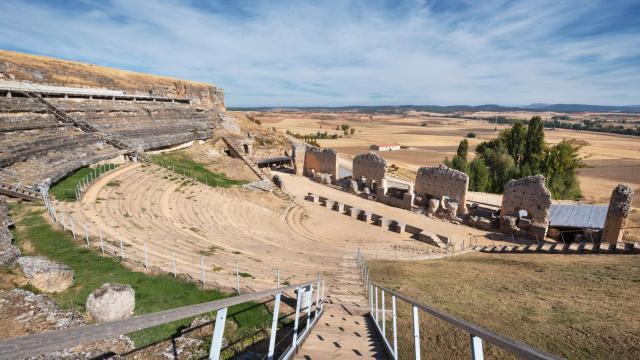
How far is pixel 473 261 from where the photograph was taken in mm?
16484

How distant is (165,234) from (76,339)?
46.4 ft

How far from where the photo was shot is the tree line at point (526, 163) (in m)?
36.1

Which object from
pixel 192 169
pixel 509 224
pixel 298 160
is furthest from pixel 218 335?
pixel 298 160

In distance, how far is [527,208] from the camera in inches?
955

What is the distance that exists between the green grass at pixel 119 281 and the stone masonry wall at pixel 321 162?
95.3 ft

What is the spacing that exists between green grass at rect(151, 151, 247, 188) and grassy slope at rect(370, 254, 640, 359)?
1619cm

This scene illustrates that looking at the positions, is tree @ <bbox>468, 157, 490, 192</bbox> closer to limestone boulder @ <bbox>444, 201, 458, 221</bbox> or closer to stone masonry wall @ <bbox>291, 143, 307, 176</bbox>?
limestone boulder @ <bbox>444, 201, 458, 221</bbox>

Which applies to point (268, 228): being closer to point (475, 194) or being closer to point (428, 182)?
point (428, 182)

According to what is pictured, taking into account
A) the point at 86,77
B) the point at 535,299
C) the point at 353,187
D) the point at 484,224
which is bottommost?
the point at 484,224

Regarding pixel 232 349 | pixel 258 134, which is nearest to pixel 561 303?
pixel 232 349

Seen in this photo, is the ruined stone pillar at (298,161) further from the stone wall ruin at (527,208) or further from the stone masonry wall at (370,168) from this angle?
the stone wall ruin at (527,208)

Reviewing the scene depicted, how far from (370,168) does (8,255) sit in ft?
96.1

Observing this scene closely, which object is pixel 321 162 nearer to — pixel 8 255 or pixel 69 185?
pixel 69 185

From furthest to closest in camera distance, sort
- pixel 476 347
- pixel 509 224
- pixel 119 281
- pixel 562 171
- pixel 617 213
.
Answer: pixel 562 171 → pixel 509 224 → pixel 617 213 → pixel 119 281 → pixel 476 347
